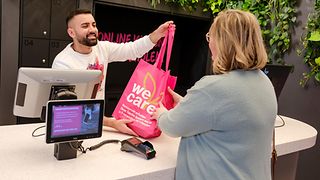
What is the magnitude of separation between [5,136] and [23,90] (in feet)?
1.03

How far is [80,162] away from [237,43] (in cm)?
76

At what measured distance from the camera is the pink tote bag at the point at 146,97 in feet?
5.32

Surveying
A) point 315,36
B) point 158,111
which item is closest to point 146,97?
point 158,111

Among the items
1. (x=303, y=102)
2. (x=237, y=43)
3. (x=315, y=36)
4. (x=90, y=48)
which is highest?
(x=315, y=36)

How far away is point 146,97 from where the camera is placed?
164cm

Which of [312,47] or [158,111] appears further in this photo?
[312,47]

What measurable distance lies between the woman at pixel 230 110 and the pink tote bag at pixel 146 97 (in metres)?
0.36

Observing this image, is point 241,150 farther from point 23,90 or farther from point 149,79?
point 23,90

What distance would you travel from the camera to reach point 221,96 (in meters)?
1.16

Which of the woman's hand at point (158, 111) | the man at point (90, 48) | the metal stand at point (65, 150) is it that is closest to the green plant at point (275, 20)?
the man at point (90, 48)

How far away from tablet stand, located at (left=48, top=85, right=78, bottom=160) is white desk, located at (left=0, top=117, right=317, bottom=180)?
25 millimetres

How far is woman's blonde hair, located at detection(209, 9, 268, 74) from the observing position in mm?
1207

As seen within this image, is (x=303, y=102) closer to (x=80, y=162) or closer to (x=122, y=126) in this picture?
(x=122, y=126)

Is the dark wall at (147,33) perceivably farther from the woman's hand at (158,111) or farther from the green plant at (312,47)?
the woman's hand at (158,111)
